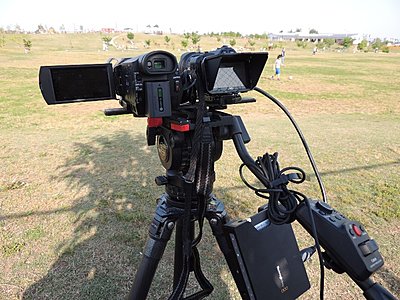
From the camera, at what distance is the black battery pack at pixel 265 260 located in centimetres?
156

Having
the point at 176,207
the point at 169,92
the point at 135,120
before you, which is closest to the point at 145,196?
the point at 176,207

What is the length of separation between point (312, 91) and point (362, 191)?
10701 mm

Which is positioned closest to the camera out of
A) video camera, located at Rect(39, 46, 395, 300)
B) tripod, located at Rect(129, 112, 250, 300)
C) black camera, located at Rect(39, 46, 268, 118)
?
video camera, located at Rect(39, 46, 395, 300)

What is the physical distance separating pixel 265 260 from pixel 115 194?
8.98ft

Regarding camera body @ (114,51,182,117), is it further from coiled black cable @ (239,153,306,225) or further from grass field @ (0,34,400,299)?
grass field @ (0,34,400,299)

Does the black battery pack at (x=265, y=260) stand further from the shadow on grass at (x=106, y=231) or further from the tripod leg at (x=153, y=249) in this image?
the shadow on grass at (x=106, y=231)

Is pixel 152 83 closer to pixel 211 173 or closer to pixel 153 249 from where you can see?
pixel 211 173

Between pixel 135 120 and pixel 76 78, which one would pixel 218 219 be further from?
pixel 135 120

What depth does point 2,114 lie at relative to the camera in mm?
8523

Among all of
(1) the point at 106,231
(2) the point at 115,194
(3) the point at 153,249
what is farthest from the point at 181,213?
(2) the point at 115,194

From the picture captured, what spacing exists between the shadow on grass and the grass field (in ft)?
0.04

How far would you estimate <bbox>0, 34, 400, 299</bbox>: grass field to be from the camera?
266cm

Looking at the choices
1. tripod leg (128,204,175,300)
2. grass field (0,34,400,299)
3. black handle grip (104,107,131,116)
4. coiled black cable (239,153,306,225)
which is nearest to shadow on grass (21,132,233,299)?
grass field (0,34,400,299)

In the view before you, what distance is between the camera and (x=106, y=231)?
128 inches
